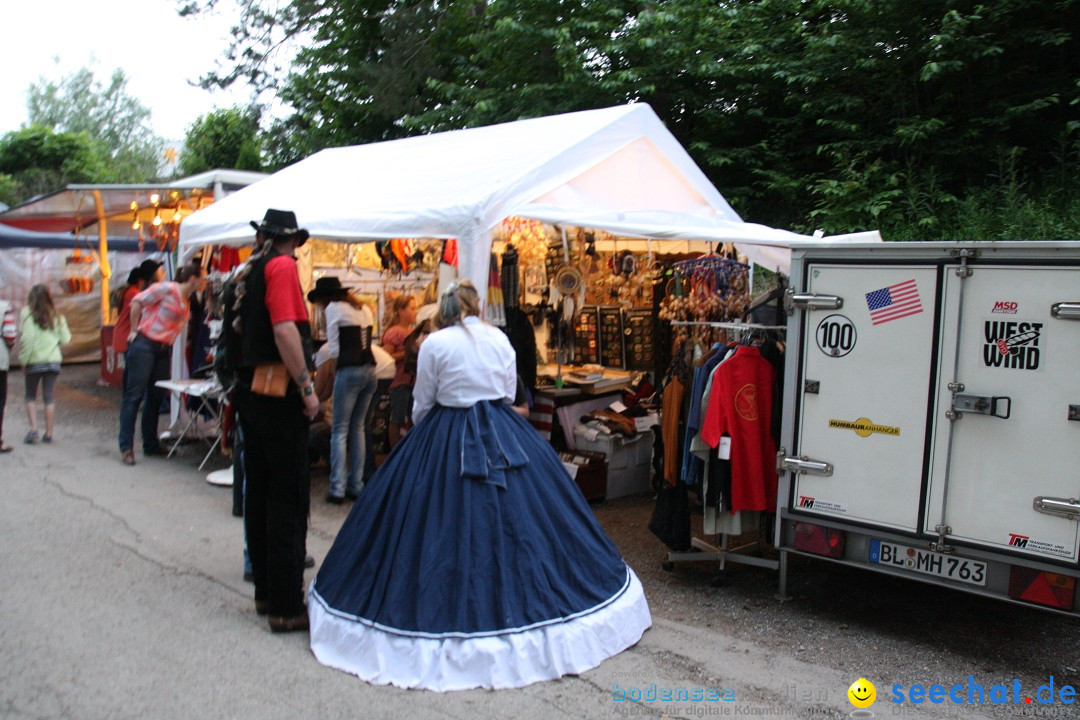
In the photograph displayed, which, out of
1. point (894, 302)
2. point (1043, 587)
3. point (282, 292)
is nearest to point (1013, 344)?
point (894, 302)

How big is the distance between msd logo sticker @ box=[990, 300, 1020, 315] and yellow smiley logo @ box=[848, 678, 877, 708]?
193cm

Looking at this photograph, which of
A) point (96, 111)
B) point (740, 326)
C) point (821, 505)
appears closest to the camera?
point (821, 505)

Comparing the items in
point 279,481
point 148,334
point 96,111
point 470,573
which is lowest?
point 470,573

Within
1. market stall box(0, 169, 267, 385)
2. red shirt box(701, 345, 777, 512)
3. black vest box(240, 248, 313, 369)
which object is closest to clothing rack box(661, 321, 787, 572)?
red shirt box(701, 345, 777, 512)

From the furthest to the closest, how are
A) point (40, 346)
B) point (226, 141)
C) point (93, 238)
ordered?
point (226, 141)
point (93, 238)
point (40, 346)

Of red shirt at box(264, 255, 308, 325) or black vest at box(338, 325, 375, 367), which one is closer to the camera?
red shirt at box(264, 255, 308, 325)

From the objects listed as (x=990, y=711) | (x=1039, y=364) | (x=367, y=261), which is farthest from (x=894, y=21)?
(x=990, y=711)

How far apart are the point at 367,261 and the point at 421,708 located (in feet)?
22.7

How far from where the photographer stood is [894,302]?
4965mm

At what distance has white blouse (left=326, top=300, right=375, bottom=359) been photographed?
24.2 feet

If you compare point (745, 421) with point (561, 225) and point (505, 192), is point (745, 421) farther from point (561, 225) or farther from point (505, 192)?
point (561, 225)

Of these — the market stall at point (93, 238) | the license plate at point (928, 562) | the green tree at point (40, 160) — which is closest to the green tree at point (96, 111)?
the green tree at point (40, 160)

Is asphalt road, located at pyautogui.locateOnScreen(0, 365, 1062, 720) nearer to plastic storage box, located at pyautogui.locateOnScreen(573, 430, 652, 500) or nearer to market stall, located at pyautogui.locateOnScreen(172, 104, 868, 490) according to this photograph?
plastic storage box, located at pyautogui.locateOnScreen(573, 430, 652, 500)

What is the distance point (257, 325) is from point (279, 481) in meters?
0.80
